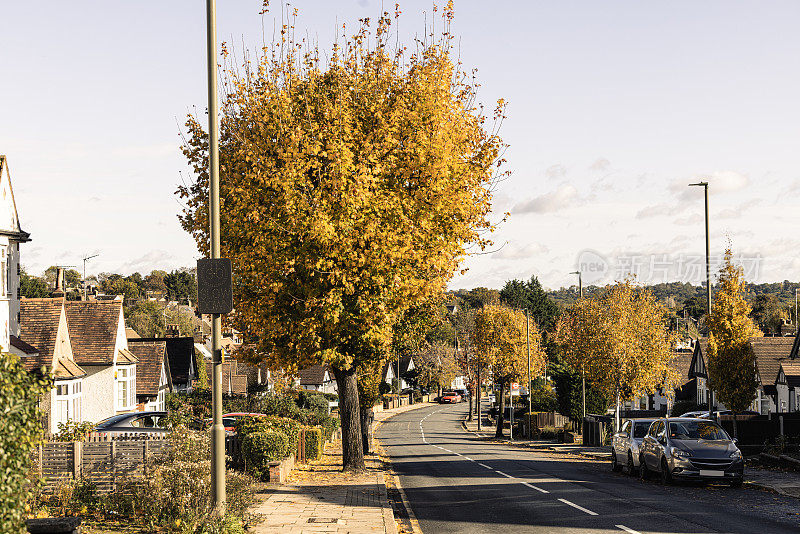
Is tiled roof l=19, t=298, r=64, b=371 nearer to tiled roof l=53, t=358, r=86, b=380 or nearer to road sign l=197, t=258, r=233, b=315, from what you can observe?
tiled roof l=53, t=358, r=86, b=380

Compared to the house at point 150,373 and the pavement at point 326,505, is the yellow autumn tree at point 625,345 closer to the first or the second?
the pavement at point 326,505

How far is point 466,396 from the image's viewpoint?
13588 cm

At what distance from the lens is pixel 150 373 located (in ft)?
173

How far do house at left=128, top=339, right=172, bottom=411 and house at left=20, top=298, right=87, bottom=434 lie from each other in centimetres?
1424

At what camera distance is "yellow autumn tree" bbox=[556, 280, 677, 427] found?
4322 cm

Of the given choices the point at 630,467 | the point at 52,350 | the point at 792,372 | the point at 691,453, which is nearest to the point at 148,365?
the point at 52,350

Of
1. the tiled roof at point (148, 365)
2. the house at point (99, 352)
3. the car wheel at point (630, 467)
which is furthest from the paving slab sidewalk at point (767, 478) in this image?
the tiled roof at point (148, 365)

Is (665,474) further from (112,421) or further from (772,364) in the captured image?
(772,364)

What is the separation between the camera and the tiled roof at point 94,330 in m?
43.1

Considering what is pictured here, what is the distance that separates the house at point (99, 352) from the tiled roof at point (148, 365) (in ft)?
18.2

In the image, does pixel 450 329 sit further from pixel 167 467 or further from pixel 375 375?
pixel 167 467

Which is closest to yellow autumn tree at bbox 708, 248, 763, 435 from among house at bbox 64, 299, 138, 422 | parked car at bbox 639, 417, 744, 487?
parked car at bbox 639, 417, 744, 487

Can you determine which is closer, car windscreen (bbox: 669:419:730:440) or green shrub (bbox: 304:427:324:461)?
car windscreen (bbox: 669:419:730:440)

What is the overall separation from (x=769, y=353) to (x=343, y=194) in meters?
39.5
